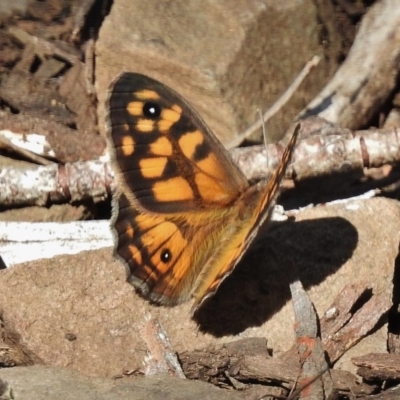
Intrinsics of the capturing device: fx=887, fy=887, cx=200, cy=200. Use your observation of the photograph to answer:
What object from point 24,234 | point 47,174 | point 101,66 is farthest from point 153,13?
point 24,234

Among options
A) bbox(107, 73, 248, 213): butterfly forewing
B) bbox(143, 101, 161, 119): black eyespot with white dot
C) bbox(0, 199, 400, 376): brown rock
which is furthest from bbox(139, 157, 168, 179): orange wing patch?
bbox(0, 199, 400, 376): brown rock

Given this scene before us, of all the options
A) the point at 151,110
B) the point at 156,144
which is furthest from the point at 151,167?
the point at 151,110

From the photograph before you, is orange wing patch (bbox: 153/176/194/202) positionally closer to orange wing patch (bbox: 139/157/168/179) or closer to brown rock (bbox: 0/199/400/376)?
orange wing patch (bbox: 139/157/168/179)

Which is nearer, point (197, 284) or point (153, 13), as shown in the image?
point (197, 284)

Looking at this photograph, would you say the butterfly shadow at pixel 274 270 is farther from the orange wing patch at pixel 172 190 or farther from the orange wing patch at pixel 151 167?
the orange wing patch at pixel 151 167

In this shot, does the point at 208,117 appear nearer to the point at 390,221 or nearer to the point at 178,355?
the point at 390,221

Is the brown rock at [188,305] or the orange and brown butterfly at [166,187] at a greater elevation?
the orange and brown butterfly at [166,187]

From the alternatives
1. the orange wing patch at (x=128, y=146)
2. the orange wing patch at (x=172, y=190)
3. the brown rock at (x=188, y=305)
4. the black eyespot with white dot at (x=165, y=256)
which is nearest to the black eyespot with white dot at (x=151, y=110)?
the orange wing patch at (x=128, y=146)
